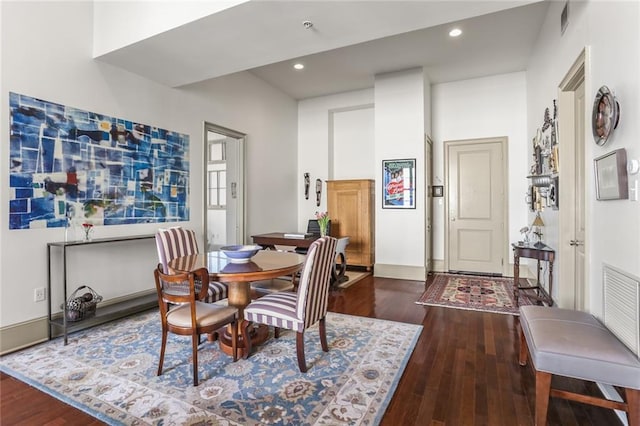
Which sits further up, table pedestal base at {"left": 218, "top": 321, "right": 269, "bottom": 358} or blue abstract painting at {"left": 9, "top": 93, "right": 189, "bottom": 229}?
blue abstract painting at {"left": 9, "top": 93, "right": 189, "bottom": 229}

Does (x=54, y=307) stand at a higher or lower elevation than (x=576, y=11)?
lower

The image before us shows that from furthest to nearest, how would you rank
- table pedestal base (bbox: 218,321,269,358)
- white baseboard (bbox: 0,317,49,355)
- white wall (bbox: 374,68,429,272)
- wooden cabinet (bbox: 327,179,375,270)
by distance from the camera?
wooden cabinet (bbox: 327,179,375,270) → white wall (bbox: 374,68,429,272) → white baseboard (bbox: 0,317,49,355) → table pedestal base (bbox: 218,321,269,358)

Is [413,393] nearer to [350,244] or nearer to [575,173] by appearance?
[575,173]

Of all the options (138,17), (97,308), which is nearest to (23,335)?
(97,308)

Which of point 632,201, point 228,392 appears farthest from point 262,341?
point 632,201

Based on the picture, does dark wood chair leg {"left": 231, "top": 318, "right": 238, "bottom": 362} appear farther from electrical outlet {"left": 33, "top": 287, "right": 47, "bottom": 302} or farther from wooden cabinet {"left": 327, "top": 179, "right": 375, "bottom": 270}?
wooden cabinet {"left": 327, "top": 179, "right": 375, "bottom": 270}

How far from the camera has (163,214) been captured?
4.15 m

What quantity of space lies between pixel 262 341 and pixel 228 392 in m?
0.73

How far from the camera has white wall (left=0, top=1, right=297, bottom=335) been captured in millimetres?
2835

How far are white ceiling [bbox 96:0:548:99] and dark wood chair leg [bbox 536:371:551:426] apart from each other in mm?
2594

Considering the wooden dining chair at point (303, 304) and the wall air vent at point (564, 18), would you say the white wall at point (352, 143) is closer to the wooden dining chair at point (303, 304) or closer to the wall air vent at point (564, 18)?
the wall air vent at point (564, 18)

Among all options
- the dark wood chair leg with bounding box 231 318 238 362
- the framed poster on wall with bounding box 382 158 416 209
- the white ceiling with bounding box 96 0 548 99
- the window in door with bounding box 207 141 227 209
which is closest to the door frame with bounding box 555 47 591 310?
the white ceiling with bounding box 96 0 548 99

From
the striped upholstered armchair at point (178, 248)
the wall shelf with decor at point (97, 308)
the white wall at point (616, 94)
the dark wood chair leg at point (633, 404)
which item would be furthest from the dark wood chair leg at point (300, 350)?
the wall shelf with decor at point (97, 308)

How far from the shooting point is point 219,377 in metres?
2.31
